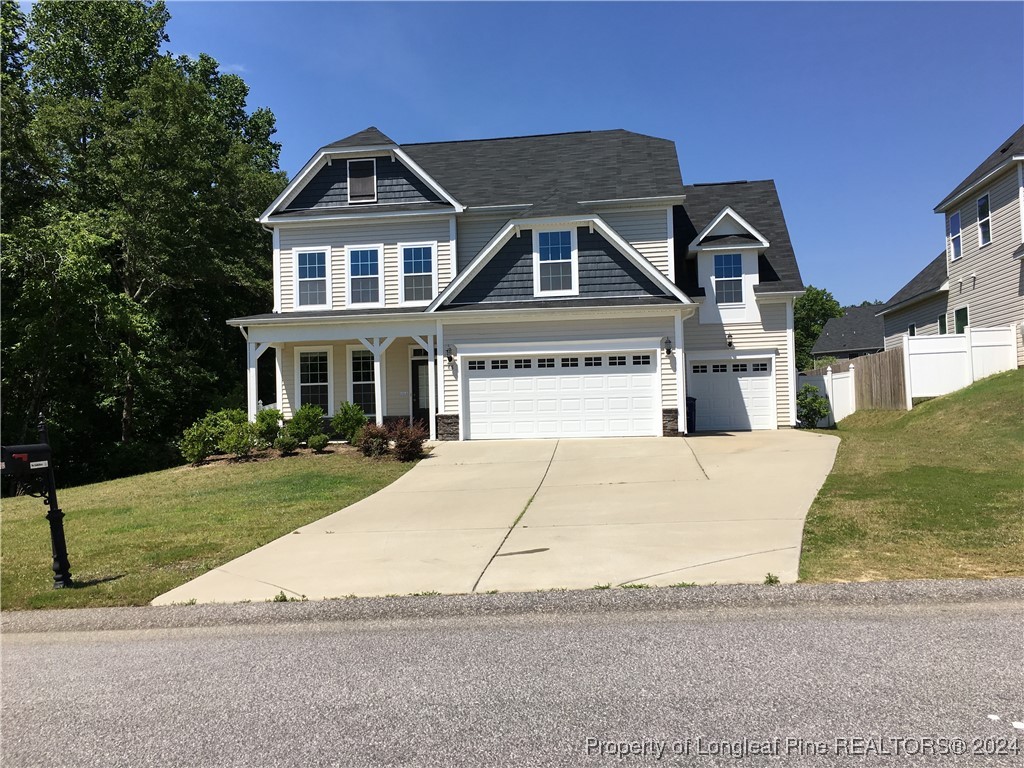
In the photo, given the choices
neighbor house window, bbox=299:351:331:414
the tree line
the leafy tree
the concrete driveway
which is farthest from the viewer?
the leafy tree

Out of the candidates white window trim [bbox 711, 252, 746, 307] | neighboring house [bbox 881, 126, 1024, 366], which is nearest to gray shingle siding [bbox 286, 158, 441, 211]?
white window trim [bbox 711, 252, 746, 307]

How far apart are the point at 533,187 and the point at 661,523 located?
1560 centimetres

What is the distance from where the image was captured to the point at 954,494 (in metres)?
8.97

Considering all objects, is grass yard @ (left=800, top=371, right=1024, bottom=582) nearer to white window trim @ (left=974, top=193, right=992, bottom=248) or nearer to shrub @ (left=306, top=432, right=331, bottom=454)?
white window trim @ (left=974, top=193, right=992, bottom=248)

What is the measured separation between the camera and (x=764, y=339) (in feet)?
67.5

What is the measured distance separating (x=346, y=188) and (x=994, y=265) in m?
20.9

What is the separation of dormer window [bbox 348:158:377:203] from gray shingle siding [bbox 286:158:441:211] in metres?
0.13

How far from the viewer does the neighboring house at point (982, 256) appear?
69.2 ft

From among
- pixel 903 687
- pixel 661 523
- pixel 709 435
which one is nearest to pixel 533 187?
pixel 709 435

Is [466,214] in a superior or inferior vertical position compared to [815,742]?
superior

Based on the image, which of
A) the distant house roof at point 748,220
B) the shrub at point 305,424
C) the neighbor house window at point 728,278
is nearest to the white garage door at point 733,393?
the neighbor house window at point 728,278

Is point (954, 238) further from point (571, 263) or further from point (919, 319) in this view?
point (571, 263)

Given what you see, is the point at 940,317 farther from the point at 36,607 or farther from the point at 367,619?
the point at 36,607

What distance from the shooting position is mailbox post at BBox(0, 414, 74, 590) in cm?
640
